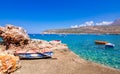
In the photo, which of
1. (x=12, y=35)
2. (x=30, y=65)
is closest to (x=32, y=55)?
(x=30, y=65)

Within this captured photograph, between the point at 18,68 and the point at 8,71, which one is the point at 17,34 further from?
the point at 8,71

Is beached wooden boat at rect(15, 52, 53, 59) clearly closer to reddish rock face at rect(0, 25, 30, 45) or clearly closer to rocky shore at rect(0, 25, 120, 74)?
rocky shore at rect(0, 25, 120, 74)

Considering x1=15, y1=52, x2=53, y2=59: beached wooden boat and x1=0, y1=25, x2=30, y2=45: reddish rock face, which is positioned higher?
x1=0, y1=25, x2=30, y2=45: reddish rock face

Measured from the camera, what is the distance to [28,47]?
28734mm

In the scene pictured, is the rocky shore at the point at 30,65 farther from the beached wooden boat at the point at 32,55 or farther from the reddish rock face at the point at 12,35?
the beached wooden boat at the point at 32,55

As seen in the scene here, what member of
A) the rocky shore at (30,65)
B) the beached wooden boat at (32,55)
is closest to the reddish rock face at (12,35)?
the rocky shore at (30,65)

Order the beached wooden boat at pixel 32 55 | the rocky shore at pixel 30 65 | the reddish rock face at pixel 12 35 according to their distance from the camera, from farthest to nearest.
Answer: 1. the reddish rock face at pixel 12 35
2. the beached wooden boat at pixel 32 55
3. the rocky shore at pixel 30 65

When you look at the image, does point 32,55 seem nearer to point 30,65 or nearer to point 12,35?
point 30,65

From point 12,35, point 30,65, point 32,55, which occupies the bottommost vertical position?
point 30,65

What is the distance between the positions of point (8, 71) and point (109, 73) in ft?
31.0

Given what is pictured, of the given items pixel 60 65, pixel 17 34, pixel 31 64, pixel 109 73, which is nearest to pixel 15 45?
pixel 17 34

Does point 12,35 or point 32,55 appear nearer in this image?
point 32,55

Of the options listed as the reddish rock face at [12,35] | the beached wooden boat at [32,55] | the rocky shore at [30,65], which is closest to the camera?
the rocky shore at [30,65]

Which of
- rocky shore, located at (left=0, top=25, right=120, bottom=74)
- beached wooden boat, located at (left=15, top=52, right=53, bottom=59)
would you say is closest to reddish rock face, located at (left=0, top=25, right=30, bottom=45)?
rocky shore, located at (left=0, top=25, right=120, bottom=74)
